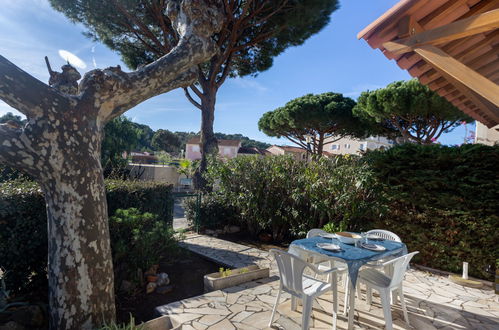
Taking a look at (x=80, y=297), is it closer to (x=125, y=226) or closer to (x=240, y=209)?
(x=125, y=226)

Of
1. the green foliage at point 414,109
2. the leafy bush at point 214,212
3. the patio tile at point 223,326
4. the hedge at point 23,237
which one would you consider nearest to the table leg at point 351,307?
the patio tile at point 223,326

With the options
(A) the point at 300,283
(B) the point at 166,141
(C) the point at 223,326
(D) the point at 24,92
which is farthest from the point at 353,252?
(B) the point at 166,141

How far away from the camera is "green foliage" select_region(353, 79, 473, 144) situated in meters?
11.8

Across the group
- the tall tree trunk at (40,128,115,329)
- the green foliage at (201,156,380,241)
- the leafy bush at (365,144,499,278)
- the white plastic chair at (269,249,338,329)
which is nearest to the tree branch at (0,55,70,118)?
the tall tree trunk at (40,128,115,329)

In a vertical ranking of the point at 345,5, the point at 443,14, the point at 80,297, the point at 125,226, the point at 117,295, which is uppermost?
the point at 345,5

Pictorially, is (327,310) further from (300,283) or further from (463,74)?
(463,74)

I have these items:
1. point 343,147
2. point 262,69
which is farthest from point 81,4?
point 343,147

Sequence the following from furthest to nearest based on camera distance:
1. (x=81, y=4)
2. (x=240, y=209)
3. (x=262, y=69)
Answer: (x=262, y=69) < (x=81, y=4) < (x=240, y=209)

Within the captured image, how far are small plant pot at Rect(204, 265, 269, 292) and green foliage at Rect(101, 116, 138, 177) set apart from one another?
979 centimetres

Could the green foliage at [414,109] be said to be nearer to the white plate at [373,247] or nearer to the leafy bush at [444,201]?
the leafy bush at [444,201]

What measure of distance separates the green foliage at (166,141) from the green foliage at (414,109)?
41.0 m

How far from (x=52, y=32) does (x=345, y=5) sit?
28.9 ft

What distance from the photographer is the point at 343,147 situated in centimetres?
4147

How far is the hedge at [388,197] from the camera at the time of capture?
484 cm
